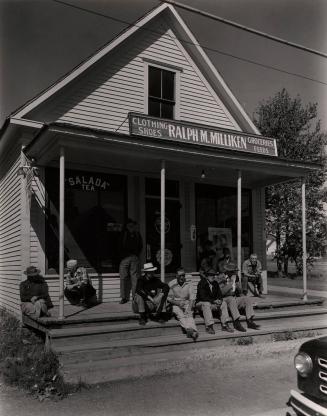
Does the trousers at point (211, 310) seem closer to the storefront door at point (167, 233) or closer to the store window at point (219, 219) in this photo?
the storefront door at point (167, 233)

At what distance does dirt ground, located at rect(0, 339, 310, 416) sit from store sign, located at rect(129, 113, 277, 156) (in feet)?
16.9

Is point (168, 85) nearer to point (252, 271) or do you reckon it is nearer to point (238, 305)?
point (252, 271)

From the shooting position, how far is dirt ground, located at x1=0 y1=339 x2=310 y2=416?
205 inches

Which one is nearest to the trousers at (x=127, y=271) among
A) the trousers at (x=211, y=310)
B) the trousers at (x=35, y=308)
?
the trousers at (x=211, y=310)

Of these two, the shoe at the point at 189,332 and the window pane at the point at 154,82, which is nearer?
the shoe at the point at 189,332

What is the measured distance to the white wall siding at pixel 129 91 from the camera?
11148 millimetres

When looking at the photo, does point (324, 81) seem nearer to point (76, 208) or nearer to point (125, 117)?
point (125, 117)

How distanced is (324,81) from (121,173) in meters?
7.10

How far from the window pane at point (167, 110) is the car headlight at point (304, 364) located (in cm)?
937

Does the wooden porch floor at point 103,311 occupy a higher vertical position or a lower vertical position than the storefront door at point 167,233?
lower

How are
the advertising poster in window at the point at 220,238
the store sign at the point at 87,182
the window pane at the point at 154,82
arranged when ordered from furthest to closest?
1. the advertising poster in window at the point at 220,238
2. the window pane at the point at 154,82
3. the store sign at the point at 87,182

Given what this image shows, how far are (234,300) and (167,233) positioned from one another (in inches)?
157

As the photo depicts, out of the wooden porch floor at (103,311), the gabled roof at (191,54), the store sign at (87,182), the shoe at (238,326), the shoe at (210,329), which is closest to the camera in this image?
the wooden porch floor at (103,311)

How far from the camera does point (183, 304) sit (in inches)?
327
